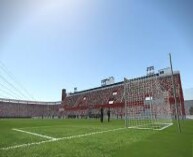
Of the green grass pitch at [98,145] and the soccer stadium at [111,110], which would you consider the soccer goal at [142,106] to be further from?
the green grass pitch at [98,145]

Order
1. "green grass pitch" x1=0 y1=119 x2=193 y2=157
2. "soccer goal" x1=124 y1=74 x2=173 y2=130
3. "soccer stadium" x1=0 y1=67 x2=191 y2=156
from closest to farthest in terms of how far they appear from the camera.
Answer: "green grass pitch" x1=0 y1=119 x2=193 y2=157 < "soccer stadium" x1=0 y1=67 x2=191 y2=156 < "soccer goal" x1=124 y1=74 x2=173 y2=130

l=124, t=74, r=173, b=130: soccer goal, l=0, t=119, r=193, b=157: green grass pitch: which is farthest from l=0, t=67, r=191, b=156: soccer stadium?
l=0, t=119, r=193, b=157: green grass pitch

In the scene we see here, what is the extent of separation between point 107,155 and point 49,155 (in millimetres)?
1482

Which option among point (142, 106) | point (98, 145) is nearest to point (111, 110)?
point (142, 106)

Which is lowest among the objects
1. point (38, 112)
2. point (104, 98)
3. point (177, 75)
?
point (38, 112)

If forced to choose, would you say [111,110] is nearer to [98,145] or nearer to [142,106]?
[142,106]

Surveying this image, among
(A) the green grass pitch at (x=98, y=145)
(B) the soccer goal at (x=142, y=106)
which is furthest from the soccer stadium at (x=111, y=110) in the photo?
(A) the green grass pitch at (x=98, y=145)

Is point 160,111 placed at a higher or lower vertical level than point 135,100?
lower

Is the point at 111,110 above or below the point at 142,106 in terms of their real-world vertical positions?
below

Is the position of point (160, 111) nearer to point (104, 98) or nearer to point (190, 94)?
point (104, 98)

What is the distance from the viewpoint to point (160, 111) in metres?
22.0

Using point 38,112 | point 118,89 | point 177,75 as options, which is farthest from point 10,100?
point 177,75

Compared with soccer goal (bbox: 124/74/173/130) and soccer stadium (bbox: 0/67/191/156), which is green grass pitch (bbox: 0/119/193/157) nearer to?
soccer stadium (bbox: 0/67/191/156)

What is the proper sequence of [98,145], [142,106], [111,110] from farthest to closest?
[111,110]
[142,106]
[98,145]
